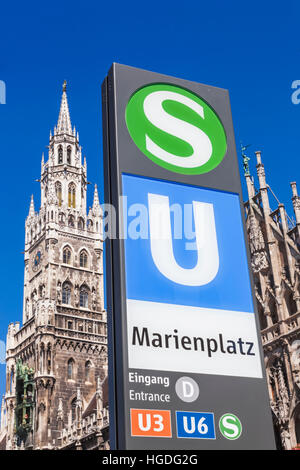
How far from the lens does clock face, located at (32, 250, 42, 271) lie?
6116cm

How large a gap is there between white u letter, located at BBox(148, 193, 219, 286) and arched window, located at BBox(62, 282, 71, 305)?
174 ft

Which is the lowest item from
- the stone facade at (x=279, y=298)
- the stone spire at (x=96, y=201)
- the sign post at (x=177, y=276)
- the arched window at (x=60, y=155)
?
the sign post at (x=177, y=276)

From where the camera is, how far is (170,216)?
6117 millimetres

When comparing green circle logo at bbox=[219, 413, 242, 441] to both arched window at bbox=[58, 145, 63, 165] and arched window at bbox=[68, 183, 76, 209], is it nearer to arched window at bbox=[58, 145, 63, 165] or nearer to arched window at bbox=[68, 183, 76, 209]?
arched window at bbox=[68, 183, 76, 209]

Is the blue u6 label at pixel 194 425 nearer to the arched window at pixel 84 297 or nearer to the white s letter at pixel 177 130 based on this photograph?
the white s letter at pixel 177 130

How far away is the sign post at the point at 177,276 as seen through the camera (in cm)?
516

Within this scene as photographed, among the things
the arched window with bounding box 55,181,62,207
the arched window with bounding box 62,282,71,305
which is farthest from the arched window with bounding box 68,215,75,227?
the arched window with bounding box 62,282,71,305

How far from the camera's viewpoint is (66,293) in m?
58.8

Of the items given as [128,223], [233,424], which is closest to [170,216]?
[128,223]

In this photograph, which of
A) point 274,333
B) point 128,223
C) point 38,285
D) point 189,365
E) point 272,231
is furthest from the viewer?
point 38,285

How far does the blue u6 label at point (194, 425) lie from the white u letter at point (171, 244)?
1315 millimetres

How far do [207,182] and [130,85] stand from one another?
138 cm

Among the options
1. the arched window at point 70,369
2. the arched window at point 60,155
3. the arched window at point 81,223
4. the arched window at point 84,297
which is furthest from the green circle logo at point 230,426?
the arched window at point 60,155
